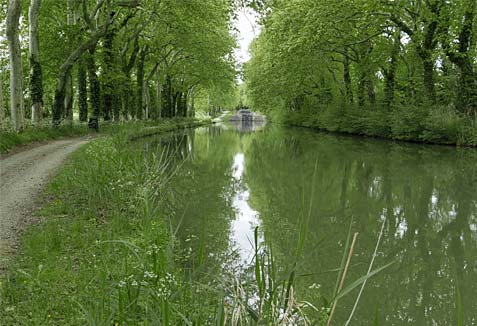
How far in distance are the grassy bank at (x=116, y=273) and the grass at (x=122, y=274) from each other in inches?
0.4

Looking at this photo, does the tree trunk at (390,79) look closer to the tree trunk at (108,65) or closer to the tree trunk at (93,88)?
the tree trunk at (108,65)

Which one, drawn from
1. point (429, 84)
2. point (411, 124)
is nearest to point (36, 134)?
point (411, 124)

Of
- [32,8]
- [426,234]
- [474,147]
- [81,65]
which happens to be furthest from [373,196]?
[81,65]

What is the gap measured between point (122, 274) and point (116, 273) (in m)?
0.29

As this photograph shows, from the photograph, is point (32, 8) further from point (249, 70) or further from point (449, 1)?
point (249, 70)

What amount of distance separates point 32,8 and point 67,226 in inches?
564

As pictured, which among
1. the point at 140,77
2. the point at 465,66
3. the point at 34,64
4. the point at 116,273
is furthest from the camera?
the point at 140,77

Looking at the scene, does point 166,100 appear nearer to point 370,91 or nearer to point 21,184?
point 370,91

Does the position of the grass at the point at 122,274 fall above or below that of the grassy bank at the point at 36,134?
below

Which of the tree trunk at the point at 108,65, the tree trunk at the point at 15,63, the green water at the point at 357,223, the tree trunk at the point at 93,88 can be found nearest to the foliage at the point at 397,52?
the green water at the point at 357,223

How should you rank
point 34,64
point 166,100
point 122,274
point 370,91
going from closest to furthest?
point 122,274 → point 34,64 → point 370,91 → point 166,100

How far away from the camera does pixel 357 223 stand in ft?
26.1

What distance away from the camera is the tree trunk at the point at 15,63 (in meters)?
14.1

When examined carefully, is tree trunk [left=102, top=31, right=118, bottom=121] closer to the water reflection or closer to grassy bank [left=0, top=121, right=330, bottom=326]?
the water reflection
